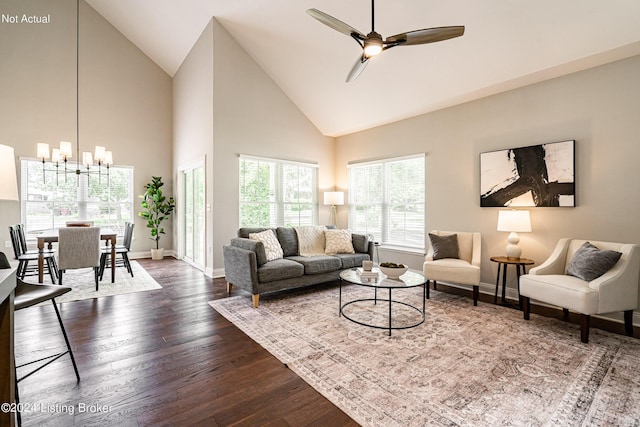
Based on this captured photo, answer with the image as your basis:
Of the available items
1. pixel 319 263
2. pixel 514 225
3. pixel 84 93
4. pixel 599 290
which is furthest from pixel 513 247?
pixel 84 93

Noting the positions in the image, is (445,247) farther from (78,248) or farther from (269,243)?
(78,248)

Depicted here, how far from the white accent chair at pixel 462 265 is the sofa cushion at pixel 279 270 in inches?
67.6

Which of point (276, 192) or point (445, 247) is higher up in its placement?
point (276, 192)

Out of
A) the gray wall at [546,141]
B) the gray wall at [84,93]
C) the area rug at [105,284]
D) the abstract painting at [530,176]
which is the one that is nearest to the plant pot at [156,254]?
the gray wall at [84,93]

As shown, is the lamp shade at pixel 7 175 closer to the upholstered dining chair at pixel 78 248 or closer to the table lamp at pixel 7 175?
the table lamp at pixel 7 175

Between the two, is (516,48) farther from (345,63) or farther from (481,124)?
(345,63)

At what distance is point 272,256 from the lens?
423cm

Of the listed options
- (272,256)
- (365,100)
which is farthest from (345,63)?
(272,256)

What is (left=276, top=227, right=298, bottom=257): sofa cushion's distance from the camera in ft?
15.2

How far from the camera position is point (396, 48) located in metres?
4.20

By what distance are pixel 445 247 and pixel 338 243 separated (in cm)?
159

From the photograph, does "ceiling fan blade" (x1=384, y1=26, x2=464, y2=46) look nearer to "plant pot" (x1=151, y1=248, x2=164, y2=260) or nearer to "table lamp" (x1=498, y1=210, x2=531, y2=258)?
"table lamp" (x1=498, y1=210, x2=531, y2=258)

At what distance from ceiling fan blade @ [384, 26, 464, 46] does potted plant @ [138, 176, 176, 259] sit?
242 inches

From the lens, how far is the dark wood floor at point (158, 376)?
5.90 feet
